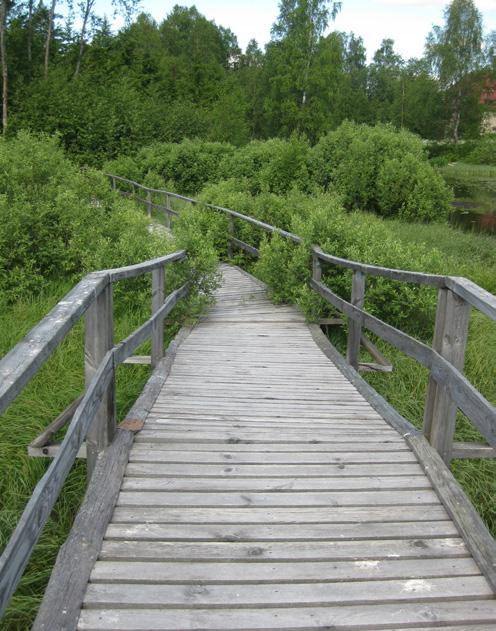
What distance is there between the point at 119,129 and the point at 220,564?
29120mm

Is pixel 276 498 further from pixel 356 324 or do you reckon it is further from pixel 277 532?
pixel 356 324

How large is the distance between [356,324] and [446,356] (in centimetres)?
212

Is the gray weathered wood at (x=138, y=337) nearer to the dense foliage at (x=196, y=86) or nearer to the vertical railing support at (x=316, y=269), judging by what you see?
the vertical railing support at (x=316, y=269)

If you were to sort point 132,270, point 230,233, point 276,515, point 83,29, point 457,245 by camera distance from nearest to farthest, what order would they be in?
point 276,515, point 132,270, point 230,233, point 457,245, point 83,29

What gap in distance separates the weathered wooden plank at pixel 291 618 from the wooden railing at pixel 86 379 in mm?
374

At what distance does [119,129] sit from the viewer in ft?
94.5

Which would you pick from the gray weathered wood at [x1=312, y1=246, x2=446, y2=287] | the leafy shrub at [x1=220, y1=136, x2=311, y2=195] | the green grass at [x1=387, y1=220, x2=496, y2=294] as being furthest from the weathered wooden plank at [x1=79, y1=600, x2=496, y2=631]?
the leafy shrub at [x1=220, y1=136, x2=311, y2=195]

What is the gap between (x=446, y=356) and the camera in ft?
9.27

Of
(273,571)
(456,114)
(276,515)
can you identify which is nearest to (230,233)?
(276,515)

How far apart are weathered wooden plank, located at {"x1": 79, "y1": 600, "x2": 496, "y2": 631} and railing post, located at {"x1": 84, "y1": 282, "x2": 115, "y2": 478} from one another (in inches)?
41.7

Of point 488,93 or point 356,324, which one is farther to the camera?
point 488,93

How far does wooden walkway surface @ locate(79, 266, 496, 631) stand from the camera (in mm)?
1905

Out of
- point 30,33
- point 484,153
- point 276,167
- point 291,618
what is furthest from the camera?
point 484,153

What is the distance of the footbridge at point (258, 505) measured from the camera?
1882 millimetres
